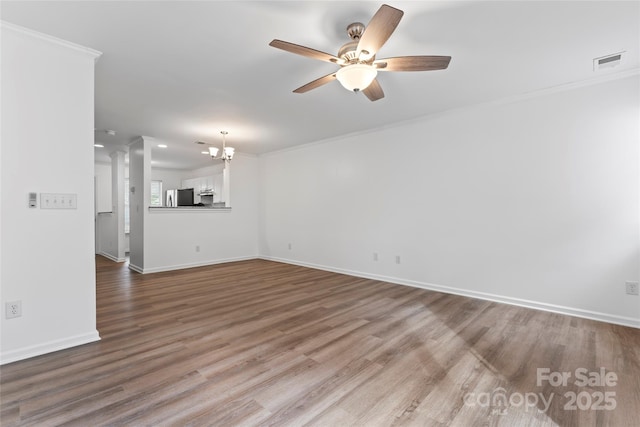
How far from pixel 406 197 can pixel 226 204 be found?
12.8 ft

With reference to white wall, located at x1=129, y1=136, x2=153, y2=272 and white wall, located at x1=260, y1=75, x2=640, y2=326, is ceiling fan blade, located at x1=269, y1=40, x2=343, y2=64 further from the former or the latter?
white wall, located at x1=129, y1=136, x2=153, y2=272

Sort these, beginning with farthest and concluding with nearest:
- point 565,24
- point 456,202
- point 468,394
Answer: point 456,202 → point 565,24 → point 468,394

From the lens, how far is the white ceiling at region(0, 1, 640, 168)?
1.88 meters

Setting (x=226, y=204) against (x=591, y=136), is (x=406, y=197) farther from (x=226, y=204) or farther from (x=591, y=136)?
(x=226, y=204)

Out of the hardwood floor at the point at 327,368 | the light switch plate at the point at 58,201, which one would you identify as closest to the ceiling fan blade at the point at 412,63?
the hardwood floor at the point at 327,368

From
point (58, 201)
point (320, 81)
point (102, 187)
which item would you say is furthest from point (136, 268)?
Answer: point (320, 81)

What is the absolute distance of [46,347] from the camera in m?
2.13

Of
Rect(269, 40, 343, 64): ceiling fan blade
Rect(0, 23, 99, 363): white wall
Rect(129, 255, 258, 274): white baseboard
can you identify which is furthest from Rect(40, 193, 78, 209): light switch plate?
Rect(129, 255, 258, 274): white baseboard

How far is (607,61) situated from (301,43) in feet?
8.93

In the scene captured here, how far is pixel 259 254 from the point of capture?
266 inches

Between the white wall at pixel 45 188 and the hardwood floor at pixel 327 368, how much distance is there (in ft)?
0.79

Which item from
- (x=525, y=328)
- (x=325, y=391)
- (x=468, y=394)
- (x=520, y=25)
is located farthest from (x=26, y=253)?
(x=525, y=328)

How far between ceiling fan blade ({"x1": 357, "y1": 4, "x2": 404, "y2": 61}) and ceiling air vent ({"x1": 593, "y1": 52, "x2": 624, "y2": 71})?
220 centimetres

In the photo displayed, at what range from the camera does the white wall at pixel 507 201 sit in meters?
2.79
